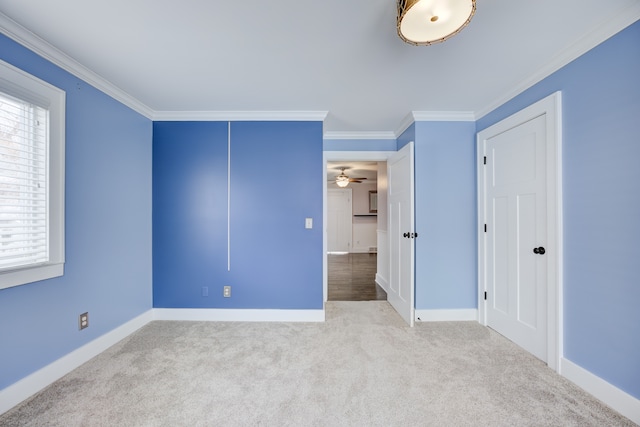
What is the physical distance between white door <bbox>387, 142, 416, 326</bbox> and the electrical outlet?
2988mm

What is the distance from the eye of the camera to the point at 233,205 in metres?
3.01

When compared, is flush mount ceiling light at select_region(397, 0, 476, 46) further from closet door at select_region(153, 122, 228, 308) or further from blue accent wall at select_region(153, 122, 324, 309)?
closet door at select_region(153, 122, 228, 308)

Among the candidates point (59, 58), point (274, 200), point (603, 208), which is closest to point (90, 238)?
point (59, 58)

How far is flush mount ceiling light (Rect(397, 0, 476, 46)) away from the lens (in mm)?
1177

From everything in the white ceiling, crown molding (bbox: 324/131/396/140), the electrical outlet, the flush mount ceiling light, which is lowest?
the electrical outlet

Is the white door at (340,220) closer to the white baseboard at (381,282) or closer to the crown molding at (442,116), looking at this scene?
the white baseboard at (381,282)

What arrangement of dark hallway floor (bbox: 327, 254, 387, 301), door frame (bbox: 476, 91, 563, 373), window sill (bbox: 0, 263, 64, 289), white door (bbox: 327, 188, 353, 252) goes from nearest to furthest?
window sill (bbox: 0, 263, 64, 289)
door frame (bbox: 476, 91, 563, 373)
dark hallway floor (bbox: 327, 254, 387, 301)
white door (bbox: 327, 188, 353, 252)

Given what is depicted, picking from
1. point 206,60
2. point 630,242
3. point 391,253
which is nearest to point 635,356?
point 630,242

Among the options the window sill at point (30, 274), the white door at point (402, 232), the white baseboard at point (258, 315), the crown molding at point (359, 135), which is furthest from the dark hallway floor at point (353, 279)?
the window sill at point (30, 274)

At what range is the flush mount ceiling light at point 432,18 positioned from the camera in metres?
1.18

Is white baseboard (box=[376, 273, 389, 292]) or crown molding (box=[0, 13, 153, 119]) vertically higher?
crown molding (box=[0, 13, 153, 119])

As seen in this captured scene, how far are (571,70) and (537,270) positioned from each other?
5.08 feet

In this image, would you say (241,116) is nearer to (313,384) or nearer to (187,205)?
(187,205)

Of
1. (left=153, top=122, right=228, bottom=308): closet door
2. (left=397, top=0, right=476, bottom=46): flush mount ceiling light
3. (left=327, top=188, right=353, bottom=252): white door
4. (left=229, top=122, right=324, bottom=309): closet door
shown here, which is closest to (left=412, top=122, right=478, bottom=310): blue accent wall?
(left=229, top=122, right=324, bottom=309): closet door
